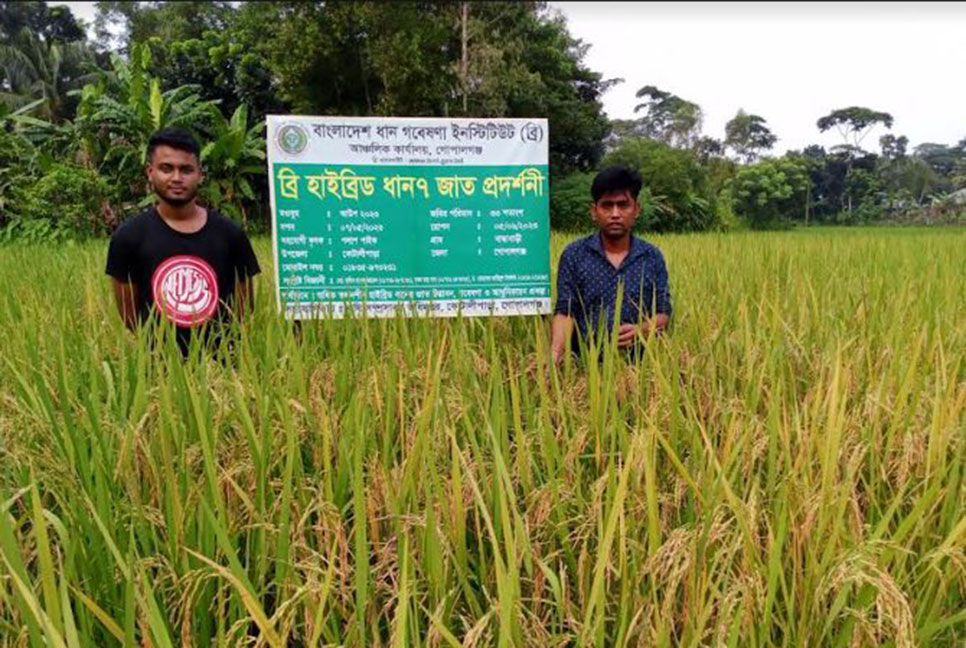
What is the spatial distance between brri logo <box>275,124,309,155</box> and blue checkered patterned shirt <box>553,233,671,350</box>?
0.94 metres

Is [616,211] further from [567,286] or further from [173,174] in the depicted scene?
[173,174]

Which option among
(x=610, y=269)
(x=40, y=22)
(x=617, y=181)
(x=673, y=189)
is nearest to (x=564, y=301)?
(x=610, y=269)

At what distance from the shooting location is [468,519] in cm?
113

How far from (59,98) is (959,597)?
24083mm

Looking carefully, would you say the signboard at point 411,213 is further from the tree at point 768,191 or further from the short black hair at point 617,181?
the tree at point 768,191

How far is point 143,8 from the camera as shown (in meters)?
26.0

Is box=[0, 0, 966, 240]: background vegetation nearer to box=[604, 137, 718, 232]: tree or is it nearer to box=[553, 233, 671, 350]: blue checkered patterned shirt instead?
box=[604, 137, 718, 232]: tree

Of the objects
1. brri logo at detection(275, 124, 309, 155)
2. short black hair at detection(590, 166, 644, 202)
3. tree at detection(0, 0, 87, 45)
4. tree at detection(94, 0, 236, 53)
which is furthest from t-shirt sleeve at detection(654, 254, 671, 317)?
tree at detection(0, 0, 87, 45)

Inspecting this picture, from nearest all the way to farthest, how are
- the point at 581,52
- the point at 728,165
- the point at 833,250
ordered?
the point at 833,250 < the point at 581,52 < the point at 728,165

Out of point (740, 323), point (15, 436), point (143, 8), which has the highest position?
point (143, 8)

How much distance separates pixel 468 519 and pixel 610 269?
1.09 meters

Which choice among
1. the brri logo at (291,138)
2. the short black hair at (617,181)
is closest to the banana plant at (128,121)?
the brri logo at (291,138)

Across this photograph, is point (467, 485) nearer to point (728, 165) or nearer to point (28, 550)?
point (28, 550)

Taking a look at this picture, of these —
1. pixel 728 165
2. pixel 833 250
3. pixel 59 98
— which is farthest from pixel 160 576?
pixel 728 165
